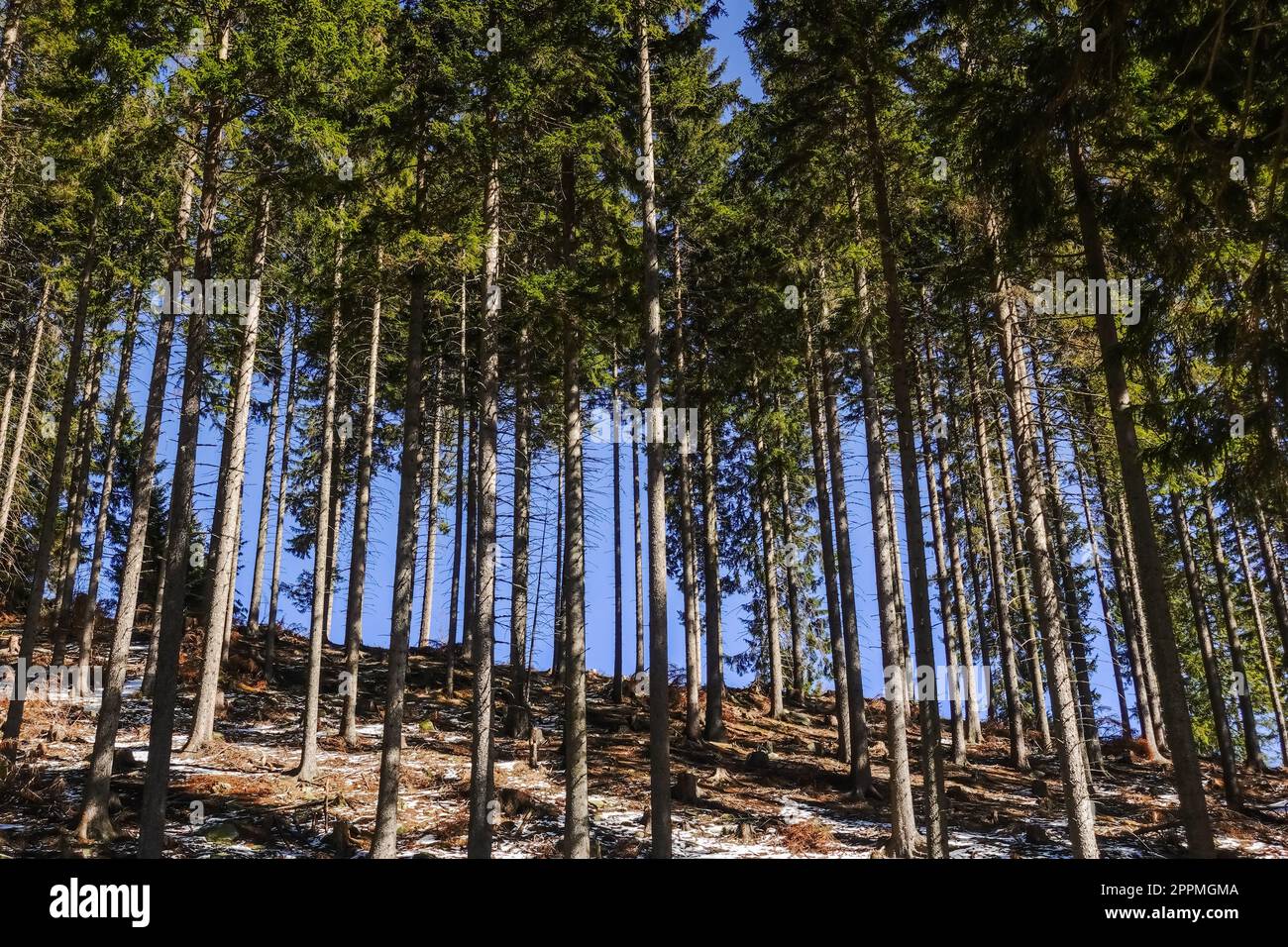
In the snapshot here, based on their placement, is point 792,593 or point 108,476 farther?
point 792,593

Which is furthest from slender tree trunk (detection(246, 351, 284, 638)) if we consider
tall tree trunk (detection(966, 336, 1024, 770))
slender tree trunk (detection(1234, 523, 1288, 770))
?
slender tree trunk (detection(1234, 523, 1288, 770))

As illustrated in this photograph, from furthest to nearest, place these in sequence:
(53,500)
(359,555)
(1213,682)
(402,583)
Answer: (1213,682) < (359,555) < (53,500) < (402,583)

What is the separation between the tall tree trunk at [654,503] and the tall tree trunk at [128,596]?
701 centimetres

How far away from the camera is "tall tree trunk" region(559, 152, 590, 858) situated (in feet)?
38.0

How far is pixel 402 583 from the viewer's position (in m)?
12.9

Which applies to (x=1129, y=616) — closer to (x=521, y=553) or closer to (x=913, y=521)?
(x=913, y=521)

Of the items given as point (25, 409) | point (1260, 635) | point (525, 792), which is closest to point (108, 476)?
point (25, 409)

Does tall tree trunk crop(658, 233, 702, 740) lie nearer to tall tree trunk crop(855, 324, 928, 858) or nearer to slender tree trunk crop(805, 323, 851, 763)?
slender tree trunk crop(805, 323, 851, 763)

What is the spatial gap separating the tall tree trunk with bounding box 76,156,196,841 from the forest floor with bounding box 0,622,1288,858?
470 mm

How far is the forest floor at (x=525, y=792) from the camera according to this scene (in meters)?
12.6

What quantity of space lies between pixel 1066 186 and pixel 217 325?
15.2 m

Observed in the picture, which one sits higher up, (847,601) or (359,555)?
(359,555)

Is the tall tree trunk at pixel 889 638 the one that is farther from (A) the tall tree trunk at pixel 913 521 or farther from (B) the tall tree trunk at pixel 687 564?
(B) the tall tree trunk at pixel 687 564

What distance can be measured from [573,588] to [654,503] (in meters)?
1.91
